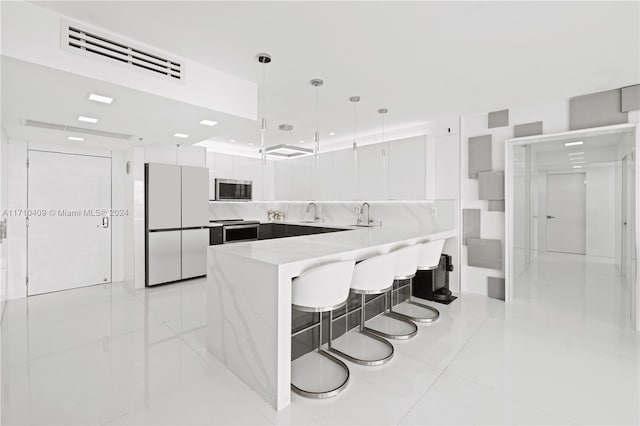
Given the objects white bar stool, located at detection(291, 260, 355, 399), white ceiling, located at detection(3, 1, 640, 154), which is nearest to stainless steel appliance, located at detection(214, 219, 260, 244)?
white ceiling, located at detection(3, 1, 640, 154)

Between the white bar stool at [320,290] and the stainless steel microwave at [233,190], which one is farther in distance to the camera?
the stainless steel microwave at [233,190]

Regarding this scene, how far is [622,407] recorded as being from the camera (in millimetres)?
1913

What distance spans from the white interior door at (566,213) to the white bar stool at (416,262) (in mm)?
A: 6034

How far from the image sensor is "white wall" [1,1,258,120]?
1898mm

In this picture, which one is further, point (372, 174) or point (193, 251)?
point (372, 174)

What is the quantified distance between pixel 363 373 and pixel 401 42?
252 cm

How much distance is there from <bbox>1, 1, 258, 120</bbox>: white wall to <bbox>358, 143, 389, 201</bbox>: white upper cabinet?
106 inches

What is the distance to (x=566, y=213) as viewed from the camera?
7.49 m

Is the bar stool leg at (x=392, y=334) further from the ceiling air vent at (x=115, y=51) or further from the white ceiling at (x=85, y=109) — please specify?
the ceiling air vent at (x=115, y=51)

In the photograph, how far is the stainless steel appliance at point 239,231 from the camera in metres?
5.79

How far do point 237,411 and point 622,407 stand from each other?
2.36 meters

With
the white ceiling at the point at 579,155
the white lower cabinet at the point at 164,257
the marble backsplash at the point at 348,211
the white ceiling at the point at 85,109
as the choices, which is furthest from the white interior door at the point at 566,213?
the white lower cabinet at the point at 164,257

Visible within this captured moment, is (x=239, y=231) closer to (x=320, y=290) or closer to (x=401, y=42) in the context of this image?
(x=320, y=290)

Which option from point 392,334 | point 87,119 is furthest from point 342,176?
point 87,119
